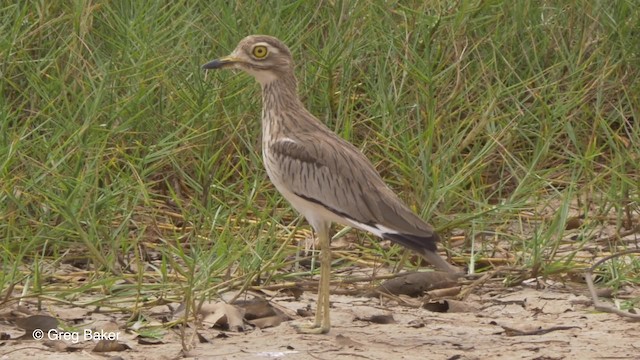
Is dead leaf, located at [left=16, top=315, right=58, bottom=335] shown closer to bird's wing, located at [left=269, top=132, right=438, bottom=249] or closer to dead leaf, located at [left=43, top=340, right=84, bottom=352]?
dead leaf, located at [left=43, top=340, right=84, bottom=352]

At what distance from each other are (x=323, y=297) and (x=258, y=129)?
165cm

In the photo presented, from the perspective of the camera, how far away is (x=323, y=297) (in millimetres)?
5086

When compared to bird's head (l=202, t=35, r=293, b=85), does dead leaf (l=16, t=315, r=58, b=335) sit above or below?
below

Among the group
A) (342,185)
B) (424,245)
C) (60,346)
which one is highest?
(342,185)

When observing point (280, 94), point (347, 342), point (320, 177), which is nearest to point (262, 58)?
point (280, 94)

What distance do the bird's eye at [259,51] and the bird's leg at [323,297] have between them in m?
0.69

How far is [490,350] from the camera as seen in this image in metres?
4.75

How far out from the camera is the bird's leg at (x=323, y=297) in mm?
4965

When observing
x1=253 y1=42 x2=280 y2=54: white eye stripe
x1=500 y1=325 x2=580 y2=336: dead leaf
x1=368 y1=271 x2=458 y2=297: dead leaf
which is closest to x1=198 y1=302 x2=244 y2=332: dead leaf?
x1=368 y1=271 x2=458 y2=297: dead leaf

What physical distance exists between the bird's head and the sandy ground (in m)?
0.82

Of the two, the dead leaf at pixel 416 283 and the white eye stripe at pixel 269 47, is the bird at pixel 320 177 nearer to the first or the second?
the white eye stripe at pixel 269 47

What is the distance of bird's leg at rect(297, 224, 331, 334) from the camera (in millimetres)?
4965

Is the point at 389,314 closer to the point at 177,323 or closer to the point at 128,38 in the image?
the point at 177,323

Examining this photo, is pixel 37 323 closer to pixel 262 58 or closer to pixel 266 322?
pixel 266 322
